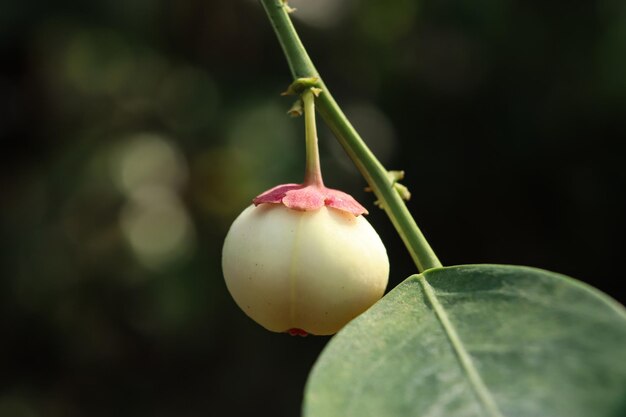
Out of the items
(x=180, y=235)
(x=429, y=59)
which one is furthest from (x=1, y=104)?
(x=429, y=59)

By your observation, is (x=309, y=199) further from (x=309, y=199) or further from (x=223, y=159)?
(x=223, y=159)

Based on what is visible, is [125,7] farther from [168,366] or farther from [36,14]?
[168,366]

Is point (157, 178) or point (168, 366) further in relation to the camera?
point (168, 366)

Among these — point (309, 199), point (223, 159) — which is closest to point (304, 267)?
point (309, 199)

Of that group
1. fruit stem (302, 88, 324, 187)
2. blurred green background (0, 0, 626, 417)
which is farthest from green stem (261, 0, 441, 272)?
blurred green background (0, 0, 626, 417)

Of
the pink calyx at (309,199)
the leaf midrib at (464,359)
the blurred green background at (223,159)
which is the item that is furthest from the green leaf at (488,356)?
the blurred green background at (223,159)

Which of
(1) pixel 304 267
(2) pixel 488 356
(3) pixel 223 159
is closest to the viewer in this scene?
(2) pixel 488 356
